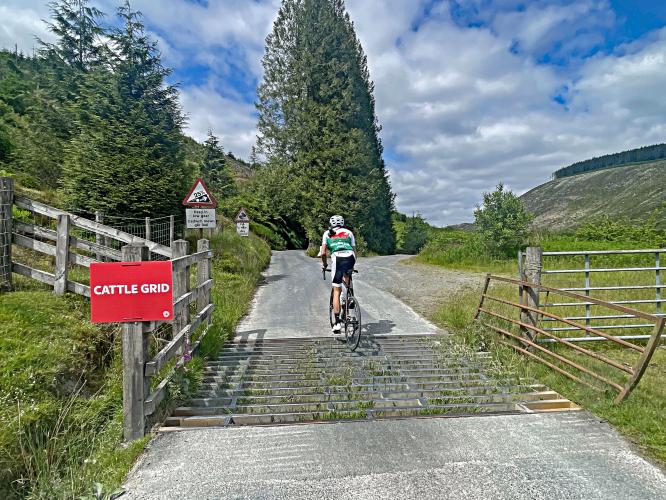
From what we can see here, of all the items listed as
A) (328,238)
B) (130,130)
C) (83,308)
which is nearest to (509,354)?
(328,238)

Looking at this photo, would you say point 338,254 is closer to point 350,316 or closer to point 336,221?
point 336,221

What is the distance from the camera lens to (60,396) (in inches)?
148

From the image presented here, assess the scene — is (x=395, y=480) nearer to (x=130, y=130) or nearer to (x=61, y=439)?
(x=61, y=439)

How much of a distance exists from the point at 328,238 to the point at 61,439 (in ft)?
13.1

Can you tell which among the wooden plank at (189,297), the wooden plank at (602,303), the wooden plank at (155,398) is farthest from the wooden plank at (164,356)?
the wooden plank at (602,303)

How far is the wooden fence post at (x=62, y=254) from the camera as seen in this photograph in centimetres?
571

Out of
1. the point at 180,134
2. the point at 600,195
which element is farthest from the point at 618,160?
the point at 180,134

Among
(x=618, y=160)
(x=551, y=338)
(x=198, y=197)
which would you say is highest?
(x=618, y=160)

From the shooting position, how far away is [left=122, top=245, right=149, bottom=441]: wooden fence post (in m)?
3.12

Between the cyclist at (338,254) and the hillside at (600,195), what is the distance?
10560 centimetres

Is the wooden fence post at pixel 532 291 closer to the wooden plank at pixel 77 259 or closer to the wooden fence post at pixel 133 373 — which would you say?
the wooden fence post at pixel 133 373

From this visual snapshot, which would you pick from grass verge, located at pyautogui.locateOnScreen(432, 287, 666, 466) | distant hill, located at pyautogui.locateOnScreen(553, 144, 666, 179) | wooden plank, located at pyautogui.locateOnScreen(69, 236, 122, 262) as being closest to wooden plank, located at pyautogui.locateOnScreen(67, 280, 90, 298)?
wooden plank, located at pyautogui.locateOnScreen(69, 236, 122, 262)

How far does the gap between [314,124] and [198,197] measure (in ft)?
63.4

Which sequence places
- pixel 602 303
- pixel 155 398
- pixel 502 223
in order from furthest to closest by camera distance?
pixel 502 223
pixel 602 303
pixel 155 398
